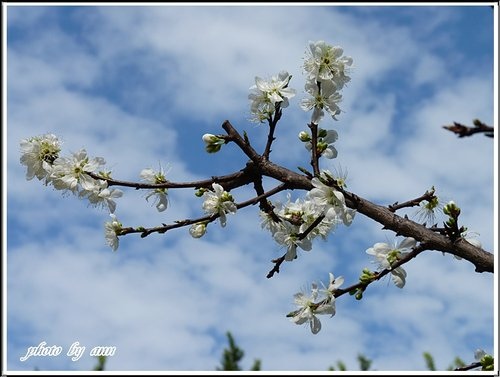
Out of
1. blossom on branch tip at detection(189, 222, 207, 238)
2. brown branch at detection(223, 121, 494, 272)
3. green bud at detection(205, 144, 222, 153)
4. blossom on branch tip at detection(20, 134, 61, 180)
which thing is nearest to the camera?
brown branch at detection(223, 121, 494, 272)

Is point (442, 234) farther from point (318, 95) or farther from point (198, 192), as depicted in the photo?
point (198, 192)

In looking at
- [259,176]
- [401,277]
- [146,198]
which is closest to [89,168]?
[146,198]

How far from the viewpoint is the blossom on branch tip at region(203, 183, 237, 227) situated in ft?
10.0

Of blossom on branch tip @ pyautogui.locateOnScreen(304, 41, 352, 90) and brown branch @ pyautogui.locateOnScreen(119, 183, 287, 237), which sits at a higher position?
blossom on branch tip @ pyautogui.locateOnScreen(304, 41, 352, 90)

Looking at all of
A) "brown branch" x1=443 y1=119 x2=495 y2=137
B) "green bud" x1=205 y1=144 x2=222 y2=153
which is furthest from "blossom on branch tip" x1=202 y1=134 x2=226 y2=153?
"brown branch" x1=443 y1=119 x2=495 y2=137

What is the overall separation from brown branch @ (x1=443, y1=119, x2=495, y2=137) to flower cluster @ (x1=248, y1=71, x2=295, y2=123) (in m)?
1.42

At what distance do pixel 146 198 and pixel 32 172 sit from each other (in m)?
0.64

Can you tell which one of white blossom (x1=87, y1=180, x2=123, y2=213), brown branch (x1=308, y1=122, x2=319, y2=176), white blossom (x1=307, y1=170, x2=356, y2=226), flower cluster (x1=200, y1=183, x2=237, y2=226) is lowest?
white blossom (x1=307, y1=170, x2=356, y2=226)

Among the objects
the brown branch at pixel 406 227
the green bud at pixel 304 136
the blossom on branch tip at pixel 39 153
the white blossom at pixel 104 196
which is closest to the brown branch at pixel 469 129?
the brown branch at pixel 406 227

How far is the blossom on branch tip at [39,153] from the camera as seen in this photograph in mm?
3439

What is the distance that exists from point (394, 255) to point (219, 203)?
0.86 metres

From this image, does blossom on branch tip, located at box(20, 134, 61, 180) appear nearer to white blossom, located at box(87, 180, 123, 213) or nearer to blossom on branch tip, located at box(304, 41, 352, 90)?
white blossom, located at box(87, 180, 123, 213)

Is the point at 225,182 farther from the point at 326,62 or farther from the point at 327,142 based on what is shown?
the point at 326,62

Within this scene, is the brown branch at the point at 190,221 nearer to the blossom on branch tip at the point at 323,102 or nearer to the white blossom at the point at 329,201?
the white blossom at the point at 329,201
